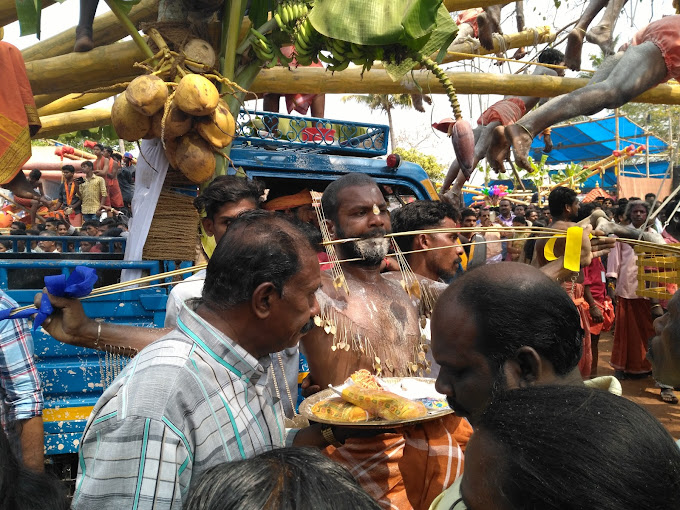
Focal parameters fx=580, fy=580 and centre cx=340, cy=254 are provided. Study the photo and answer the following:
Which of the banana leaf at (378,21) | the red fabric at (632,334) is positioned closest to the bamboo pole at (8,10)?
the banana leaf at (378,21)

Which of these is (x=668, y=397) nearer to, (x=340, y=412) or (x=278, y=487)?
(x=340, y=412)

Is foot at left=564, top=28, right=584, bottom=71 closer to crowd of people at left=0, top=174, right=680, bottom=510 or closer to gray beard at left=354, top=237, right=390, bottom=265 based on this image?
crowd of people at left=0, top=174, right=680, bottom=510

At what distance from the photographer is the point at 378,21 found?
3391 mm

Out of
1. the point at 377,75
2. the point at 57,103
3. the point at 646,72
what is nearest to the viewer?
the point at 646,72

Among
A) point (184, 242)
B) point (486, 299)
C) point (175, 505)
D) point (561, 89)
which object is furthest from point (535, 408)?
point (561, 89)

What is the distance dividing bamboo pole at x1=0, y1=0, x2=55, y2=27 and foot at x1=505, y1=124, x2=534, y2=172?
12.8 ft

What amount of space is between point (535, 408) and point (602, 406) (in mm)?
104

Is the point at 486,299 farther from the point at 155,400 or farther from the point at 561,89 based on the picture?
the point at 561,89

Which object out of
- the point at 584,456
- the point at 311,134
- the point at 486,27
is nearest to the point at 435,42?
the point at 311,134

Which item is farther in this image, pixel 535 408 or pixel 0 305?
pixel 0 305

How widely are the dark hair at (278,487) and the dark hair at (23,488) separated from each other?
345mm

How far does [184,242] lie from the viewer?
392 cm

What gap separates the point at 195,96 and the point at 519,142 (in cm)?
223

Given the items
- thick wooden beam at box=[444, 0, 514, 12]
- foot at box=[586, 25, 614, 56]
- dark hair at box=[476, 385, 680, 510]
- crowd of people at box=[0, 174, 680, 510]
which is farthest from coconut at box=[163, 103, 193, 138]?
foot at box=[586, 25, 614, 56]
